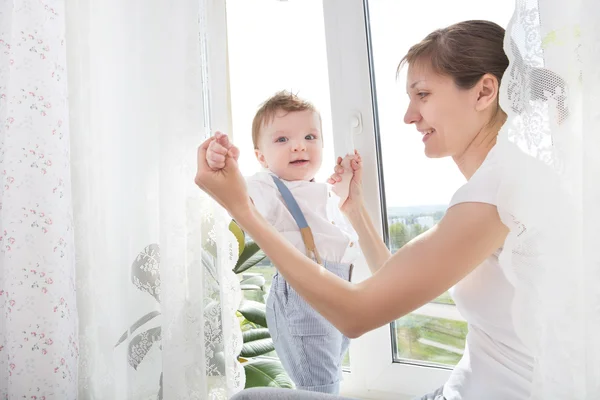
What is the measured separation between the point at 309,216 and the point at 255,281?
472mm

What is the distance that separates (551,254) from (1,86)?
164 centimetres

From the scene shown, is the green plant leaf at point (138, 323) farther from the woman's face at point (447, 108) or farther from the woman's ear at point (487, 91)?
the woman's ear at point (487, 91)

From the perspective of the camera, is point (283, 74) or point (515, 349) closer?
point (515, 349)

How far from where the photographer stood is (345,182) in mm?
1448

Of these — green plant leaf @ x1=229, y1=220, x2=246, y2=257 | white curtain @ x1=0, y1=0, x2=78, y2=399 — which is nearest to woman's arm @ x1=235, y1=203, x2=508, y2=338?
green plant leaf @ x1=229, y1=220, x2=246, y2=257

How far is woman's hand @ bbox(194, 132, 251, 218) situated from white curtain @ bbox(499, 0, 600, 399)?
53cm

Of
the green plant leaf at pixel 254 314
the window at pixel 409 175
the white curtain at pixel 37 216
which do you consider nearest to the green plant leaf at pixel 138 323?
the white curtain at pixel 37 216

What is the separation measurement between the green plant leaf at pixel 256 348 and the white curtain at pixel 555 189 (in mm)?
1046

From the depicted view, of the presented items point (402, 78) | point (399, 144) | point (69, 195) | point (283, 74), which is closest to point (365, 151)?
point (399, 144)

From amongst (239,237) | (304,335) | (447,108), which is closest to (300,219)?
(304,335)

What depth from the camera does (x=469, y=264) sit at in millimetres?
824

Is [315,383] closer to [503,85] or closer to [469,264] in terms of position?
[469,264]

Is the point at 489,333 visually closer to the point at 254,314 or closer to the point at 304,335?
the point at 304,335

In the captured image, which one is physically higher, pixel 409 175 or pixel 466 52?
pixel 466 52
